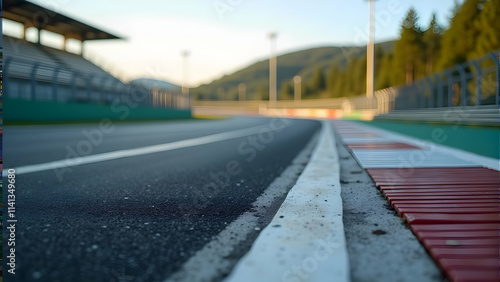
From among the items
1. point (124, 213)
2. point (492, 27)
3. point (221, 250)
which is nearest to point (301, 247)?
point (221, 250)

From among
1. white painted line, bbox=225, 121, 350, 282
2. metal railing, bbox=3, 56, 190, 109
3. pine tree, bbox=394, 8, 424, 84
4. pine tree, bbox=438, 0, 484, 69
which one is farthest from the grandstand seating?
pine tree, bbox=394, 8, 424, 84

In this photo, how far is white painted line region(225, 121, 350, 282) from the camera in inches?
67.4

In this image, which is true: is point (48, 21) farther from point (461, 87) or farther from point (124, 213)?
point (124, 213)

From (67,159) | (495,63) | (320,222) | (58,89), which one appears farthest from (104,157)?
(58,89)

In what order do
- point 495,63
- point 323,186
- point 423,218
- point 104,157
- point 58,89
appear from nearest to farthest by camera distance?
point 423,218 < point 323,186 < point 495,63 < point 104,157 < point 58,89

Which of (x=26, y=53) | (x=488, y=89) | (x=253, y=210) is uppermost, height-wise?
(x=26, y=53)

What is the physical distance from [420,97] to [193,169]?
9353 mm

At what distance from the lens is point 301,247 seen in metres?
2.05

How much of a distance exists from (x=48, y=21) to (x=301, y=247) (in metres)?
40.5

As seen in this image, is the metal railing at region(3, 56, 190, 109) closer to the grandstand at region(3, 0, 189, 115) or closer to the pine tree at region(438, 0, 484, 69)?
the grandstand at region(3, 0, 189, 115)

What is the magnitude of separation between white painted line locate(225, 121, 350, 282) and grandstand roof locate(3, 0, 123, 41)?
34.8m

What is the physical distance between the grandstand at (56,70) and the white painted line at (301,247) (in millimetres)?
14144

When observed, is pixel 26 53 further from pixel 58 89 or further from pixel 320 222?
pixel 320 222

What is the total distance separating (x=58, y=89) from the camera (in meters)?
18.1
